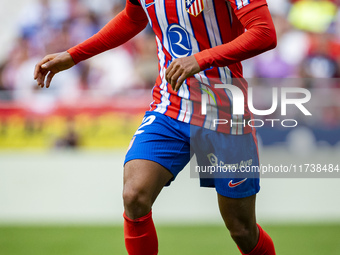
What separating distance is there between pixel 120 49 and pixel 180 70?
5953 mm

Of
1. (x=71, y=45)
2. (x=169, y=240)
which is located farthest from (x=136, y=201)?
(x=71, y=45)

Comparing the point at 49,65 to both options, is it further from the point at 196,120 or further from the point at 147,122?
the point at 196,120

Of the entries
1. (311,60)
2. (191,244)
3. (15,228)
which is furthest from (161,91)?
(311,60)

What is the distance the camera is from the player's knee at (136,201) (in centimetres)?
293

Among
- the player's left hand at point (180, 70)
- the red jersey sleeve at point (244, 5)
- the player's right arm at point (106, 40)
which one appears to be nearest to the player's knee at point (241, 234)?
the player's left hand at point (180, 70)

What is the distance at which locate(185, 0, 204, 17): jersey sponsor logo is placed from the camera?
9.97ft

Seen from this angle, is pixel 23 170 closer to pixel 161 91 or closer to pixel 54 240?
pixel 54 240

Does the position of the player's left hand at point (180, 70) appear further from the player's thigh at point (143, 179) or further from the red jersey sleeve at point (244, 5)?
the player's thigh at point (143, 179)

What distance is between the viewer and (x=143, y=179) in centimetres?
297

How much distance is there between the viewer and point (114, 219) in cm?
646

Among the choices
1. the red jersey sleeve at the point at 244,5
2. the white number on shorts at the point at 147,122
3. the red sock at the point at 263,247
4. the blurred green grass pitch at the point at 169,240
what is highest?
the red jersey sleeve at the point at 244,5

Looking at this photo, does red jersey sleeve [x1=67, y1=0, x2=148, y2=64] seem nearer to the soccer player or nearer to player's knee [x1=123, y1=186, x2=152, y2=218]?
the soccer player

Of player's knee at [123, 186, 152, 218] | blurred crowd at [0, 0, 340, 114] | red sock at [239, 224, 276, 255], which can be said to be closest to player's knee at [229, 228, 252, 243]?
red sock at [239, 224, 276, 255]

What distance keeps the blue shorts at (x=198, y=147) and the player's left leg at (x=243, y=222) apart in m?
0.05
